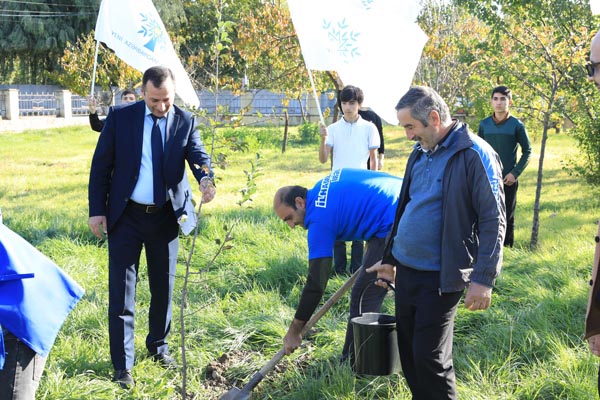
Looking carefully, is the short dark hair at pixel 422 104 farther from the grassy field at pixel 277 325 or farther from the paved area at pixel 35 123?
the paved area at pixel 35 123

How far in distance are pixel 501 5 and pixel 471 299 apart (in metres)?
5.98

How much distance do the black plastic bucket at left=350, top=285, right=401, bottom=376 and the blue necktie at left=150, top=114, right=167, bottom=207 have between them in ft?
4.37

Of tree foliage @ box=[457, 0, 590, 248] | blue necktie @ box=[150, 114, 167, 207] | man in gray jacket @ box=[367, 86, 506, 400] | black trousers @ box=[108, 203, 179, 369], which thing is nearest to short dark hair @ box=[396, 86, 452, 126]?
man in gray jacket @ box=[367, 86, 506, 400]

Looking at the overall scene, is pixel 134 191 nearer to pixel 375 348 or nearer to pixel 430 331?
pixel 375 348

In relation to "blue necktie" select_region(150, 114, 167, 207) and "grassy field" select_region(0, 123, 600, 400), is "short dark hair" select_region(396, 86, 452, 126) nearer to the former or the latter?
"grassy field" select_region(0, 123, 600, 400)

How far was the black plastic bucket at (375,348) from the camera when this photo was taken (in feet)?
12.0

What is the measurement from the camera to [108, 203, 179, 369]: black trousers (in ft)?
13.3

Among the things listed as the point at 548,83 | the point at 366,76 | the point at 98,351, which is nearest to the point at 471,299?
the point at 98,351

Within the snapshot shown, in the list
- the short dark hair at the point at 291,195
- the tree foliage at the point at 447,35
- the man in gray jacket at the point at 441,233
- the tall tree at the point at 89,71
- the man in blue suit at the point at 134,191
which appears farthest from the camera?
the tall tree at the point at 89,71

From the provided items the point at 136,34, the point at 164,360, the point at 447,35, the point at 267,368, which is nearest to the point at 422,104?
the point at 267,368

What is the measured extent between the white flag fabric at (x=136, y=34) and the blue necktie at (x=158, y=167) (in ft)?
8.00

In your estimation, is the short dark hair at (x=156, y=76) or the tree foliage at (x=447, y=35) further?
the tree foliage at (x=447, y=35)

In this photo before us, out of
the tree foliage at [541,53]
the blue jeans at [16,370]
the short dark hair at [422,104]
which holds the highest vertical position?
the tree foliage at [541,53]

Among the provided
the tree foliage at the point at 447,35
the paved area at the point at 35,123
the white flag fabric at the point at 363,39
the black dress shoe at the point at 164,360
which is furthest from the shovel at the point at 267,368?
the paved area at the point at 35,123
